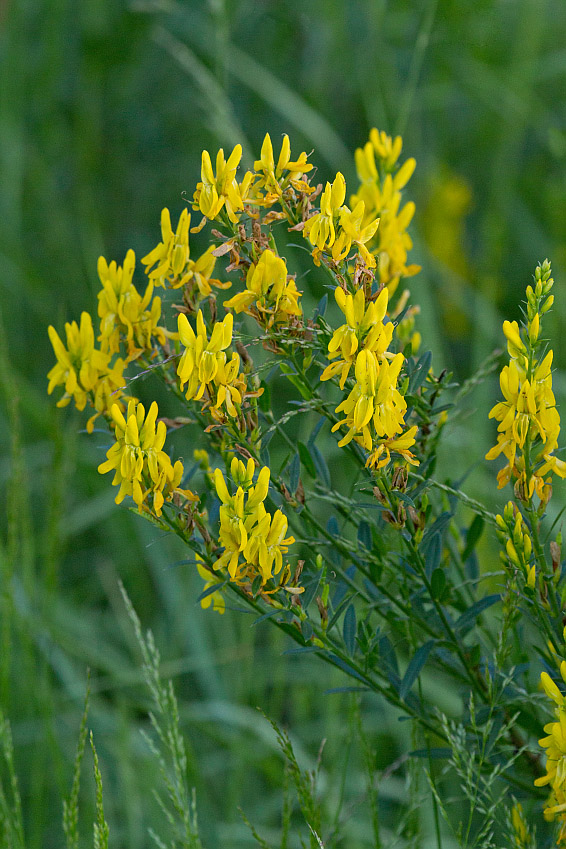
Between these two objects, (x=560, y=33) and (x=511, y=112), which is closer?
(x=511, y=112)

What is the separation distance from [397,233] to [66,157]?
1676mm

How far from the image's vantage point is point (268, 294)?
22.7 inches

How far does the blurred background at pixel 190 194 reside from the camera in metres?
1.46

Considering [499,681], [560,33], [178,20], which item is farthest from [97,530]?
[560,33]

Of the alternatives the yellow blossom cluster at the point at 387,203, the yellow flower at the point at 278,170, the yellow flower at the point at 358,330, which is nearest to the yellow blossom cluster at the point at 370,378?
the yellow flower at the point at 358,330

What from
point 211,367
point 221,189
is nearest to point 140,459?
point 211,367

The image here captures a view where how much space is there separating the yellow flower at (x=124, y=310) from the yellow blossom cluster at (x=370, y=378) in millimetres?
179

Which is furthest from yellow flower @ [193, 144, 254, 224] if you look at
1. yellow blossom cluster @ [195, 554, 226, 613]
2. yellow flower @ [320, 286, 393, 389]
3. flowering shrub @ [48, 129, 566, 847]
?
yellow blossom cluster @ [195, 554, 226, 613]

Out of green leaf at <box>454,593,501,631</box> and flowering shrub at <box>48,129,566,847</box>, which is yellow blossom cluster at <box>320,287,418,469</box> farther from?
green leaf at <box>454,593,501,631</box>

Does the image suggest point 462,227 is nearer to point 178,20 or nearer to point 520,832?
point 178,20

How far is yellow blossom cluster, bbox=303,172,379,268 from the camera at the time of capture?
55cm

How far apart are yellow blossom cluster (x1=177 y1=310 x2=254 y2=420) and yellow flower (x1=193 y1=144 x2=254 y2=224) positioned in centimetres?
7

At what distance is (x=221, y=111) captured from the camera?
1.25 m

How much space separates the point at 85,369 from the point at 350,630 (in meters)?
0.29
